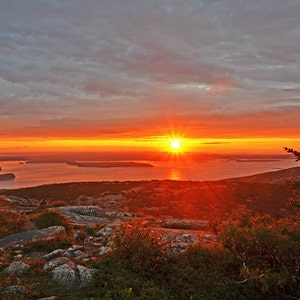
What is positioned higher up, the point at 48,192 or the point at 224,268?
the point at 224,268

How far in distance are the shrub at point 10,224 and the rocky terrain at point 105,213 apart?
1.67 ft

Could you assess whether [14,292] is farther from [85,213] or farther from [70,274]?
[85,213]

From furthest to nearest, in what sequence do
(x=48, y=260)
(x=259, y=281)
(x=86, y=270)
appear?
(x=48, y=260)
(x=86, y=270)
(x=259, y=281)

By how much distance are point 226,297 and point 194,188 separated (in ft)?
200

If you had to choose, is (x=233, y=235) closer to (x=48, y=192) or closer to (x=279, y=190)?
(x=279, y=190)

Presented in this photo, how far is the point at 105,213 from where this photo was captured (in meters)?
27.8

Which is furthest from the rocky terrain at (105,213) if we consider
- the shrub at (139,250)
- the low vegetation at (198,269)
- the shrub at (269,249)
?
the shrub at (269,249)

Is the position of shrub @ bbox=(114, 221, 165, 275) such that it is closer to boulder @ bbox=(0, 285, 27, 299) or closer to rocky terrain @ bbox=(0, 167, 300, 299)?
rocky terrain @ bbox=(0, 167, 300, 299)

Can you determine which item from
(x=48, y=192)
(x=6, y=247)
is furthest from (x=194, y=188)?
(x=6, y=247)

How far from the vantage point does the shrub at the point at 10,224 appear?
15.6 metres

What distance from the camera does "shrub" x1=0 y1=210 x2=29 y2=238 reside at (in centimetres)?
1561

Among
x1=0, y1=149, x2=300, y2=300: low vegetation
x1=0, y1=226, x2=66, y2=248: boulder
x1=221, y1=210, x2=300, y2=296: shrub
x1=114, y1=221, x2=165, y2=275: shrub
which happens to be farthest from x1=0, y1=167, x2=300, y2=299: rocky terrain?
x1=221, y1=210, x2=300, y2=296: shrub

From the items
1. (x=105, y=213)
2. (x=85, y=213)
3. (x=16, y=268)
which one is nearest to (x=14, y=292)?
(x=16, y=268)

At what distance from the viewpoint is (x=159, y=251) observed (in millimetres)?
10312
